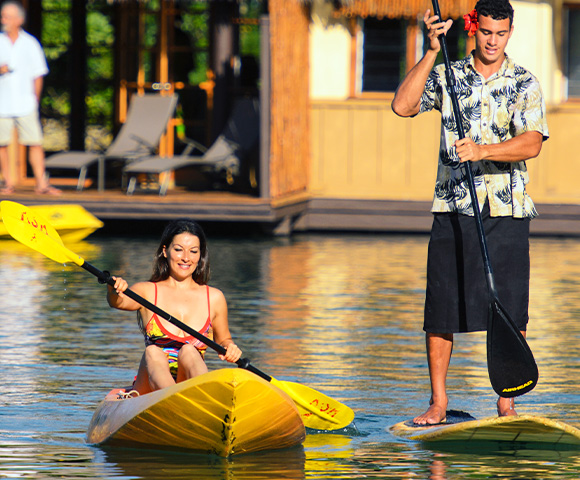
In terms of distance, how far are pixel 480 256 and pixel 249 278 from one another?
5.67 m

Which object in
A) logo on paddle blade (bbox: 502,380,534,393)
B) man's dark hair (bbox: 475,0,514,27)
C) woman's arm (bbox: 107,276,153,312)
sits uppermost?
man's dark hair (bbox: 475,0,514,27)

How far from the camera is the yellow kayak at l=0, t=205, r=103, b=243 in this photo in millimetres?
13352

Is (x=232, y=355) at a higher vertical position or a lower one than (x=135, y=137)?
lower

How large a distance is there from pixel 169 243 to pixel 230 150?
Answer: 369 inches

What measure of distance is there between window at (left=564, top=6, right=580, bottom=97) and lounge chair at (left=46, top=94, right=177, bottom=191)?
4.73 meters

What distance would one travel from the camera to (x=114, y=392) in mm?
5895

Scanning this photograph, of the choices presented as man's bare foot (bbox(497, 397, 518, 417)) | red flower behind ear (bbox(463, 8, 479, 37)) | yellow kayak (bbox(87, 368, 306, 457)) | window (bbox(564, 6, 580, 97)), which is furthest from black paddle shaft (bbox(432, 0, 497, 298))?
window (bbox(564, 6, 580, 97))

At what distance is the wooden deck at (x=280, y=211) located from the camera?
14148mm

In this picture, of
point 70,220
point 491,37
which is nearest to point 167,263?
point 491,37

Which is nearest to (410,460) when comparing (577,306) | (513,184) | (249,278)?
(513,184)

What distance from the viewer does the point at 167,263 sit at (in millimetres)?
6102

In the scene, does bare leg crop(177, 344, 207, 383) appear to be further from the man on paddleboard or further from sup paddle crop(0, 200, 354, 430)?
the man on paddleboard

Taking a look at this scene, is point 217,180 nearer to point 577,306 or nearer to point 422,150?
point 422,150

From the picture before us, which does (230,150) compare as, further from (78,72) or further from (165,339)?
(165,339)
